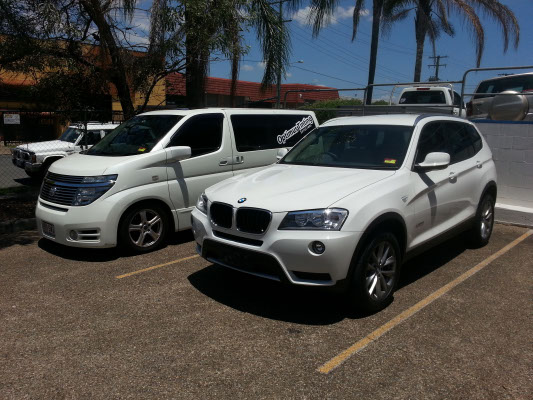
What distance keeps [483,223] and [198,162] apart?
397cm

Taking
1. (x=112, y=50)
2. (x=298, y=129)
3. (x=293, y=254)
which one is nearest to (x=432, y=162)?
(x=293, y=254)

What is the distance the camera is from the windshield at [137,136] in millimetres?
6324

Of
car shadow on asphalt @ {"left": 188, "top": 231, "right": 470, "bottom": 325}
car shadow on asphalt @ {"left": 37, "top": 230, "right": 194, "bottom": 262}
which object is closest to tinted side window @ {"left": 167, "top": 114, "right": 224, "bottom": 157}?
car shadow on asphalt @ {"left": 37, "top": 230, "right": 194, "bottom": 262}

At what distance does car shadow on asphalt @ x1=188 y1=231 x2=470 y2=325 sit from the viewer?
4176mm

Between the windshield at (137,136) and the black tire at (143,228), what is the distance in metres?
0.79

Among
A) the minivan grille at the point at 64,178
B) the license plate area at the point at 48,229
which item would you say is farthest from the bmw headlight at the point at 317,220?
→ the license plate area at the point at 48,229

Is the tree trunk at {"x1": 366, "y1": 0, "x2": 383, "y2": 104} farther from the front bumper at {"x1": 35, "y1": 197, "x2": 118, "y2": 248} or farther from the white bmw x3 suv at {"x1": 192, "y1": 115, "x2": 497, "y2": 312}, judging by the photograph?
the front bumper at {"x1": 35, "y1": 197, "x2": 118, "y2": 248}

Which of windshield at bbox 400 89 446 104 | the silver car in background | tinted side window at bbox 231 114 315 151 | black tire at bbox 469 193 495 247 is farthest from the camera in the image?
windshield at bbox 400 89 446 104

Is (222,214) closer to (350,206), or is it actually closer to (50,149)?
(350,206)

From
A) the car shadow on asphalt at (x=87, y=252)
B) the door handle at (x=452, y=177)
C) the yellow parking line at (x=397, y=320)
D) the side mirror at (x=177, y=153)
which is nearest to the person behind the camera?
the yellow parking line at (x=397, y=320)

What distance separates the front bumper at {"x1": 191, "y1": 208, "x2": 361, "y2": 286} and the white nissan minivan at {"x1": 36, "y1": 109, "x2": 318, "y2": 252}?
2156 millimetres

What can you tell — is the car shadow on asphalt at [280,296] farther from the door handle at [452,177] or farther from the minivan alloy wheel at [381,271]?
the door handle at [452,177]

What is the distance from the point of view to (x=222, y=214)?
4352 millimetres

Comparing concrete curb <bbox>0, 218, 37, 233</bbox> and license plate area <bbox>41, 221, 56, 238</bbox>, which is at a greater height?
license plate area <bbox>41, 221, 56, 238</bbox>
